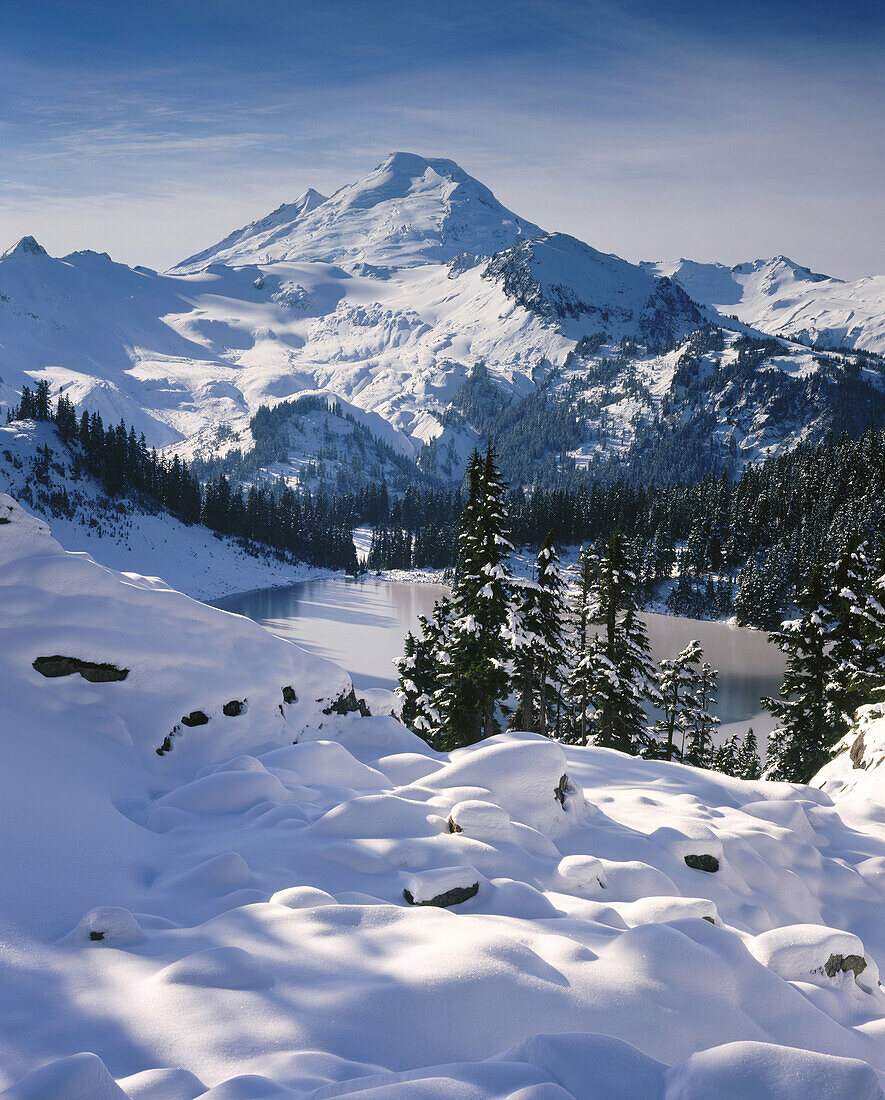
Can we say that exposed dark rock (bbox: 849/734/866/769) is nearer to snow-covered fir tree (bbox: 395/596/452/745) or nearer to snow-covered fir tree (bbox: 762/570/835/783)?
snow-covered fir tree (bbox: 762/570/835/783)

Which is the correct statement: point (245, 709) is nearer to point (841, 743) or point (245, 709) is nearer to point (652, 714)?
point (841, 743)

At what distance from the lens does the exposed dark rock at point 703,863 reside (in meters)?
9.45

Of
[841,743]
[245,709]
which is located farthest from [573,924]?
[841,743]

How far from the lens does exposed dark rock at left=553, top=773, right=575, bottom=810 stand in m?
10.1

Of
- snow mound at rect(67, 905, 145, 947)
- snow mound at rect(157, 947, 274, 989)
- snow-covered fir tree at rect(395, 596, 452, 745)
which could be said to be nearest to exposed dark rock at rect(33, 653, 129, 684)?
snow mound at rect(67, 905, 145, 947)

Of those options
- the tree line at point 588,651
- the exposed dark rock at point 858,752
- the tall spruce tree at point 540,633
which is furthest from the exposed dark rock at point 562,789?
the tall spruce tree at point 540,633

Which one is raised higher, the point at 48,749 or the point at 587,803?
the point at 48,749

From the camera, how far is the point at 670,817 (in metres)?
11.2

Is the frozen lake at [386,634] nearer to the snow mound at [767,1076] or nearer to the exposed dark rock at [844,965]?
the exposed dark rock at [844,965]

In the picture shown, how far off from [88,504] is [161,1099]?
10690 centimetres

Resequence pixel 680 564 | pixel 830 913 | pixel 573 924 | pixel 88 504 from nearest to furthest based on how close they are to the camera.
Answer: pixel 573 924
pixel 830 913
pixel 88 504
pixel 680 564

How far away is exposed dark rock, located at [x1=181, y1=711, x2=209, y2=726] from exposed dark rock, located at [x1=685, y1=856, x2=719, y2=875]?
7822mm

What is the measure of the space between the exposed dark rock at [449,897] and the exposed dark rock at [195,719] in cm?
568

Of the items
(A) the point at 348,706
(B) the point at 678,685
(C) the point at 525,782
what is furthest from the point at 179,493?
(C) the point at 525,782
